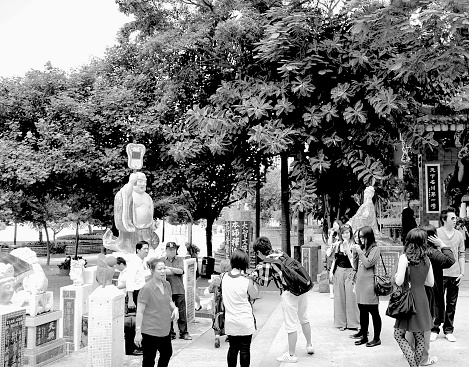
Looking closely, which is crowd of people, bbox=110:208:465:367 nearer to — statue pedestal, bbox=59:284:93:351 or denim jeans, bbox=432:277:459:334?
denim jeans, bbox=432:277:459:334

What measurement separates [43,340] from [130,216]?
3472mm

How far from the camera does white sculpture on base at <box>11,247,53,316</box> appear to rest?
22.7 feet

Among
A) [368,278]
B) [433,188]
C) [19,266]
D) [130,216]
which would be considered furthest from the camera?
[433,188]

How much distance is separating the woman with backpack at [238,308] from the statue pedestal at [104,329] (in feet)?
4.99

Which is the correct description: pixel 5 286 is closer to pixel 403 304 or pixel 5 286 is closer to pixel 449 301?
pixel 403 304

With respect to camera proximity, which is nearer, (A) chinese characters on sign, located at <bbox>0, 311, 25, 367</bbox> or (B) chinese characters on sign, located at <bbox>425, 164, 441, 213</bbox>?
(A) chinese characters on sign, located at <bbox>0, 311, 25, 367</bbox>

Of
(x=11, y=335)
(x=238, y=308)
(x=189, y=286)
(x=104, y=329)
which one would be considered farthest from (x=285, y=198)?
(x=11, y=335)

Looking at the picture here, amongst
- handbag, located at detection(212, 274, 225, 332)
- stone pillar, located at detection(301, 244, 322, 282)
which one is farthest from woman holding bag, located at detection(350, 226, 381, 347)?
stone pillar, located at detection(301, 244, 322, 282)

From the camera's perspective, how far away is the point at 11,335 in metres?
5.68

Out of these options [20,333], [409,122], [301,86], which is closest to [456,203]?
[409,122]

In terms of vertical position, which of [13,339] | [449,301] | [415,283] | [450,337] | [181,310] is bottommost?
[450,337]

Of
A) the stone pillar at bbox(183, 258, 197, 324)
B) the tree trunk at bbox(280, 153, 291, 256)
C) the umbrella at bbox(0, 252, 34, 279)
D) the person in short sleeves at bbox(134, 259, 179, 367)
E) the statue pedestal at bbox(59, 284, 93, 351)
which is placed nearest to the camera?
the person in short sleeves at bbox(134, 259, 179, 367)

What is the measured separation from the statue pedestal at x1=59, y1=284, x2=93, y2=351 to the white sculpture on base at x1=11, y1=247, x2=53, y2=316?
1.31 meters

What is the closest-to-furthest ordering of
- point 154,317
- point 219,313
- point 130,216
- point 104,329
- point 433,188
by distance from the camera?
point 154,317 < point 104,329 < point 219,313 < point 130,216 < point 433,188
